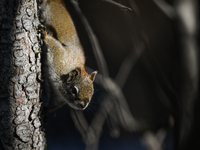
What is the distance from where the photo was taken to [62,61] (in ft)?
4.68

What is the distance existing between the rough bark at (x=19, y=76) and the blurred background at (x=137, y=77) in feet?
1.84

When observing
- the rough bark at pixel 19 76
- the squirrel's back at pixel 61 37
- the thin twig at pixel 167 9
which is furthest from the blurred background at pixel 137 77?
the rough bark at pixel 19 76

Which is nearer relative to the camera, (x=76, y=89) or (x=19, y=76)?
(x=19, y=76)

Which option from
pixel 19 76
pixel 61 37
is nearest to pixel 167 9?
pixel 61 37

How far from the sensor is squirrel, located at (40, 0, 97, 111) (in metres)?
1.37

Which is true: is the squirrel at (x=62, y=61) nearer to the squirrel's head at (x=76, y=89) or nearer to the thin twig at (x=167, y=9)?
the squirrel's head at (x=76, y=89)

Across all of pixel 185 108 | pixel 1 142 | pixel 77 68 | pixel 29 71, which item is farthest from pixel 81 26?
pixel 1 142

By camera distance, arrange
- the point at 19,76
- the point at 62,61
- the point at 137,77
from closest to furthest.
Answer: the point at 19,76 < the point at 62,61 < the point at 137,77

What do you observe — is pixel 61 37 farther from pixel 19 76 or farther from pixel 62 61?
pixel 19 76

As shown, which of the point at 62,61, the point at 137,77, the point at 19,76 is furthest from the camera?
the point at 137,77

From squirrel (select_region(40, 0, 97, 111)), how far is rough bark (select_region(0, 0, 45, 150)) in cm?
33

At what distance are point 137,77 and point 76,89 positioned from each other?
2.88ft

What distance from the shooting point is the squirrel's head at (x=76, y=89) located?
1.47 metres

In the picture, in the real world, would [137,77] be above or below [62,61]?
below
